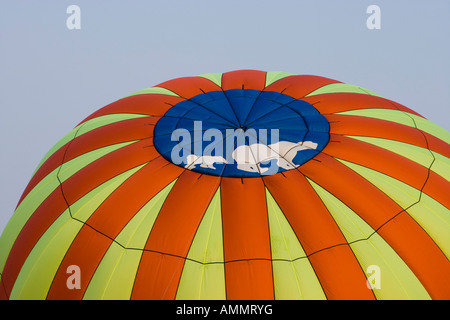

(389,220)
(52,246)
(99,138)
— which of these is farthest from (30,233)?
(389,220)

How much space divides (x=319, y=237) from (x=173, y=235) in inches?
58.5

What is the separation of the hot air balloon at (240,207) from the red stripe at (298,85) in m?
0.21

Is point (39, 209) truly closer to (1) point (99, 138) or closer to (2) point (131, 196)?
(1) point (99, 138)

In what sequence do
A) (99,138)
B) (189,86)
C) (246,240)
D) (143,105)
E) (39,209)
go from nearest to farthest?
(246,240) < (39,209) < (99,138) < (143,105) < (189,86)

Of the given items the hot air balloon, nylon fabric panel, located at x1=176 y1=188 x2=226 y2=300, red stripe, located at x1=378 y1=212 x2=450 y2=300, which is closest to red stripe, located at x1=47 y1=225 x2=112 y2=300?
the hot air balloon

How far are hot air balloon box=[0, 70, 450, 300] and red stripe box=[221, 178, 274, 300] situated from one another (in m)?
0.01

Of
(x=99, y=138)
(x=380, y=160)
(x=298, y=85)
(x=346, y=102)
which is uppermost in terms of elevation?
(x=298, y=85)

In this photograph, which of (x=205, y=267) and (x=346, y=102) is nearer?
(x=205, y=267)

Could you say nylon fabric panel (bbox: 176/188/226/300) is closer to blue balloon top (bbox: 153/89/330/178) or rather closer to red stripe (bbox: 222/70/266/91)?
blue balloon top (bbox: 153/89/330/178)

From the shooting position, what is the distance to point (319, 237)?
19.4ft

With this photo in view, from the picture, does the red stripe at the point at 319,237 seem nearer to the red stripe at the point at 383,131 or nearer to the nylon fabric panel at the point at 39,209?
the red stripe at the point at 383,131

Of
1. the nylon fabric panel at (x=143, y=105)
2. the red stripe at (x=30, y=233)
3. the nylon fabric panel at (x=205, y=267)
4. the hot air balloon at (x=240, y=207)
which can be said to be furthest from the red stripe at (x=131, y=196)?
the nylon fabric panel at (x=143, y=105)

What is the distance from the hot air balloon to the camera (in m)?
5.72
